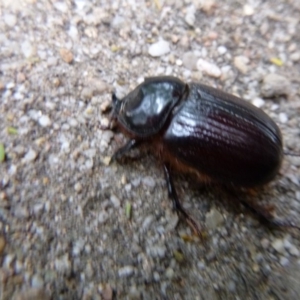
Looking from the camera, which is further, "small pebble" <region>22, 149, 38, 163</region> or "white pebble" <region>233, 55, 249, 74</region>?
"white pebble" <region>233, 55, 249, 74</region>

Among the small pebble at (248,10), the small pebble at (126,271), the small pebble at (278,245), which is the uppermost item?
the small pebble at (248,10)

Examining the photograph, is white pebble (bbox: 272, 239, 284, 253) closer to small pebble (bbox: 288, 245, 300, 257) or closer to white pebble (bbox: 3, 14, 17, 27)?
small pebble (bbox: 288, 245, 300, 257)

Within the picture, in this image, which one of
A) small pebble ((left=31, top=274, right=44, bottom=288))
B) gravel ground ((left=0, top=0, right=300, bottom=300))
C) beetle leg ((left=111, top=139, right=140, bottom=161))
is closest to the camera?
small pebble ((left=31, top=274, right=44, bottom=288))

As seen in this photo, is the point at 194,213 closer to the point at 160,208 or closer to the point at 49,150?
the point at 160,208

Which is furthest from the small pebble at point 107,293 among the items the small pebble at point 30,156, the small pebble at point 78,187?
the small pebble at point 30,156

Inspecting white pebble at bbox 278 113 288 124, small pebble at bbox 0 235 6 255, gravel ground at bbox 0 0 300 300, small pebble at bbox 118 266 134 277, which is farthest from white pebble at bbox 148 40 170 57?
small pebble at bbox 0 235 6 255

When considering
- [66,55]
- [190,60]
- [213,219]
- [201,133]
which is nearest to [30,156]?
[66,55]

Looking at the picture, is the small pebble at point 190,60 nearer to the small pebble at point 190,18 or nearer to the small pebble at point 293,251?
the small pebble at point 190,18
